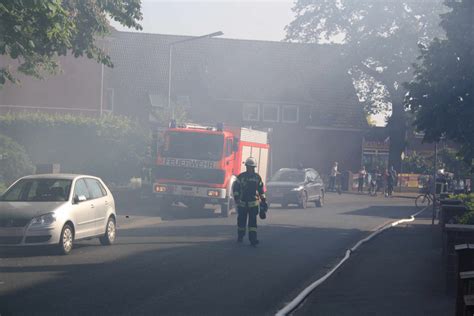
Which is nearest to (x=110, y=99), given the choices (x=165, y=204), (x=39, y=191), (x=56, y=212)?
(x=165, y=204)

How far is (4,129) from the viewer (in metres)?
40.1

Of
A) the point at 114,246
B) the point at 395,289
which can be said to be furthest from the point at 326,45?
the point at 395,289

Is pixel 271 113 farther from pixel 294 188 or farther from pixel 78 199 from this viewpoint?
pixel 78 199

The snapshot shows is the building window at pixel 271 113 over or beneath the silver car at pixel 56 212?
over

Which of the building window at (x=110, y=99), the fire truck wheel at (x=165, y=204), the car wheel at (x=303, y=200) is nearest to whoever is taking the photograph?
the fire truck wheel at (x=165, y=204)

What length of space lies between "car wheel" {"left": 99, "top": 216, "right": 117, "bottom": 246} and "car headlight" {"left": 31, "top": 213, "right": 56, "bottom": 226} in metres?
2.30

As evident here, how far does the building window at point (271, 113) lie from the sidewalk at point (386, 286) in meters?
44.8

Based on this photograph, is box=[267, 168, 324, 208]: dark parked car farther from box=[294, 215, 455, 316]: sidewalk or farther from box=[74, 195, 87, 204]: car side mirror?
box=[74, 195, 87, 204]: car side mirror

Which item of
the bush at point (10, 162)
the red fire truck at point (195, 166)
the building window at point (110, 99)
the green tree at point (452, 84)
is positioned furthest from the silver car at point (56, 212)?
the building window at point (110, 99)

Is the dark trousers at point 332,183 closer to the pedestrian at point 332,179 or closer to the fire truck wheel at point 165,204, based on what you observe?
the pedestrian at point 332,179

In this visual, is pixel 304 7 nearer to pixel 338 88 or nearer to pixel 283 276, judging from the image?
pixel 338 88

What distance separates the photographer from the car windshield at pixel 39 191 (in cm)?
1545

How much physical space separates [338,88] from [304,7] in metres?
10.7

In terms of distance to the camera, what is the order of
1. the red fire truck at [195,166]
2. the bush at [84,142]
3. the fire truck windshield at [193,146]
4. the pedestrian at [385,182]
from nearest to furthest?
the red fire truck at [195,166] → the fire truck windshield at [193,146] → the bush at [84,142] → the pedestrian at [385,182]
